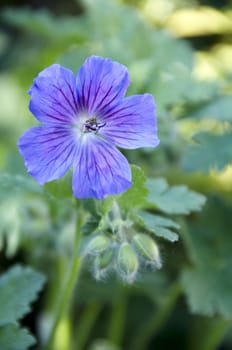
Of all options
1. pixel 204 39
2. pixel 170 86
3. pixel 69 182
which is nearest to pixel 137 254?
pixel 69 182

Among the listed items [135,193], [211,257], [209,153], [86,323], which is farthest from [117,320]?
[135,193]

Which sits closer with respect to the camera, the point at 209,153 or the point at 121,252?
the point at 121,252

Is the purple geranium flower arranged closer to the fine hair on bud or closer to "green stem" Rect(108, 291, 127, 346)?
the fine hair on bud

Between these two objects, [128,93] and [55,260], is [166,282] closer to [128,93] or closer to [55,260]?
[55,260]

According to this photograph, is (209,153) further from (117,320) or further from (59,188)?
(117,320)

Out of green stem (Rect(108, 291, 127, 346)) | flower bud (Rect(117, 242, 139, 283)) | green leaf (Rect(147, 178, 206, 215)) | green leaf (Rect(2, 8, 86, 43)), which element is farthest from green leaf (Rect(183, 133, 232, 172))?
green leaf (Rect(2, 8, 86, 43))

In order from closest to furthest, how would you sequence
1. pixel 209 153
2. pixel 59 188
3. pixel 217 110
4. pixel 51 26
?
pixel 59 188 < pixel 209 153 < pixel 217 110 < pixel 51 26

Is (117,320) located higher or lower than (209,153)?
lower
